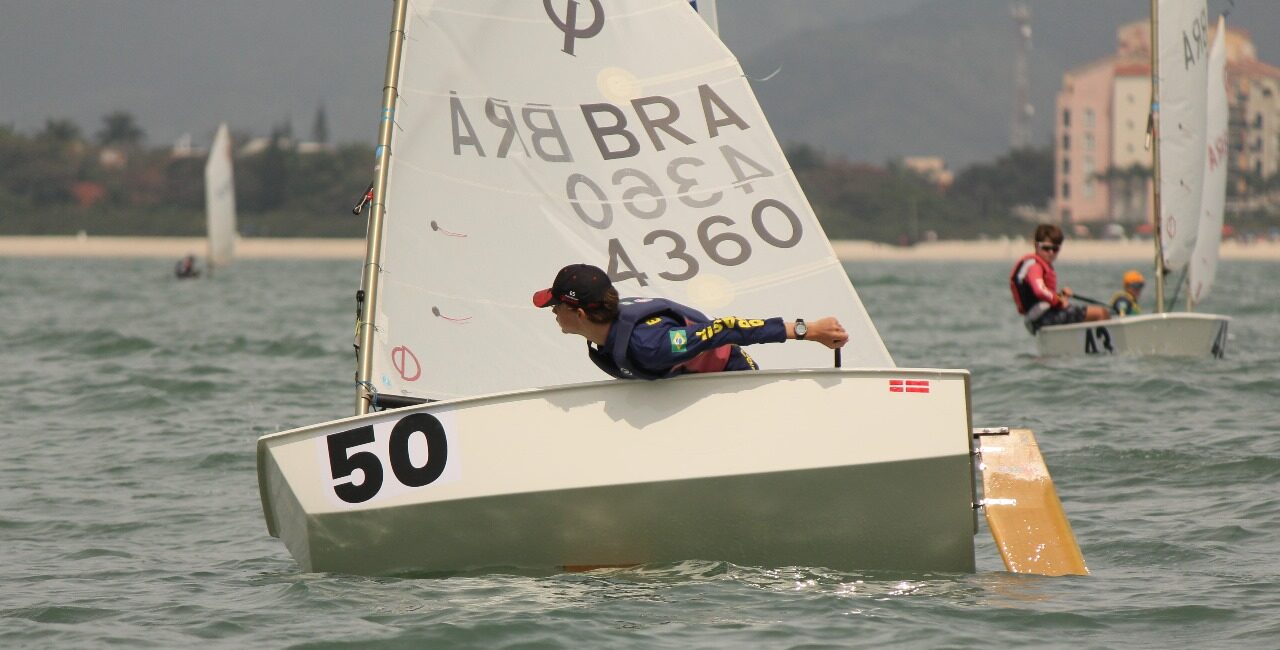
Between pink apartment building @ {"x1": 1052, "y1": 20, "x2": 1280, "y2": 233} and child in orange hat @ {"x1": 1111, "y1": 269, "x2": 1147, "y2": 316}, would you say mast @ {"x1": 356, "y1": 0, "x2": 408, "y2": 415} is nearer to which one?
child in orange hat @ {"x1": 1111, "y1": 269, "x2": 1147, "y2": 316}

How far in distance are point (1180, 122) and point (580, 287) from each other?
11978 mm

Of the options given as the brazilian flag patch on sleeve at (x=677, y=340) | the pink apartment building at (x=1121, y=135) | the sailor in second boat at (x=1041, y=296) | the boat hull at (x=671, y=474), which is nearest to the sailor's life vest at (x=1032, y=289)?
the sailor in second boat at (x=1041, y=296)

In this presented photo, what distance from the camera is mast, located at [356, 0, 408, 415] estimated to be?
264 inches

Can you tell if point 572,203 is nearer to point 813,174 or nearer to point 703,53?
point 703,53

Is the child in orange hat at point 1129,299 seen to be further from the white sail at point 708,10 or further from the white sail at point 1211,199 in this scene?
the white sail at point 708,10

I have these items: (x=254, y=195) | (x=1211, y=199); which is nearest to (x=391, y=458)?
(x=1211, y=199)

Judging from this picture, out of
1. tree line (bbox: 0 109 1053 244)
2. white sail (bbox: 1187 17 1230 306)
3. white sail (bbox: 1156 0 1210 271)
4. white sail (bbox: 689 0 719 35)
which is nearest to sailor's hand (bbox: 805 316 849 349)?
white sail (bbox: 689 0 719 35)

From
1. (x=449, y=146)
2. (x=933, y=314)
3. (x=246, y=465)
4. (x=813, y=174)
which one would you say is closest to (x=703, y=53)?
(x=449, y=146)

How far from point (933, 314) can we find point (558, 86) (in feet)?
64.6

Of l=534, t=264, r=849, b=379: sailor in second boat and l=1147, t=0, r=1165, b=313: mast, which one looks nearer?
l=534, t=264, r=849, b=379: sailor in second boat

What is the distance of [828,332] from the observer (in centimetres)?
588

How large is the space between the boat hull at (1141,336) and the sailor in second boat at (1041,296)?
0.15 metres

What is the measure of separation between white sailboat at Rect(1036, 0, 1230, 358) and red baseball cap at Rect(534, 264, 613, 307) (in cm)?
951

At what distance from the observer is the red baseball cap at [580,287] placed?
588cm
